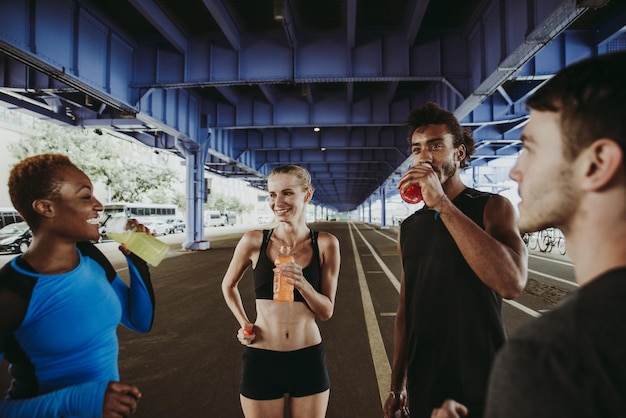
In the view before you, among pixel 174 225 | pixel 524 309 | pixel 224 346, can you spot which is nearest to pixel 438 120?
pixel 224 346

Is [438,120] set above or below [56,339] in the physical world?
above

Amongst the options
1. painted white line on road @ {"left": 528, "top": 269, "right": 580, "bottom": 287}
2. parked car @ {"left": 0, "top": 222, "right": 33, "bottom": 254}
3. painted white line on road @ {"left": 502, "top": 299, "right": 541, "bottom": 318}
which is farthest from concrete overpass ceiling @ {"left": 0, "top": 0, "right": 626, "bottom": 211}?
parked car @ {"left": 0, "top": 222, "right": 33, "bottom": 254}

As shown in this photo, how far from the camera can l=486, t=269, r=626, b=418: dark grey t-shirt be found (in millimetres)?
640

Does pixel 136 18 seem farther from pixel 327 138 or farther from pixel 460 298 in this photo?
pixel 327 138

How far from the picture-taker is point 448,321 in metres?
1.86

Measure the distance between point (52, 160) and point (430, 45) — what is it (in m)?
10.1

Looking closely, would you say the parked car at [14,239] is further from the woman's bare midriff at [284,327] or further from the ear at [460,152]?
the ear at [460,152]

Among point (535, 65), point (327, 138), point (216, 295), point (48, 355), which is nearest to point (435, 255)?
point (48, 355)

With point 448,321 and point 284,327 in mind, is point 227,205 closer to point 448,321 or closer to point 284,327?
point 284,327

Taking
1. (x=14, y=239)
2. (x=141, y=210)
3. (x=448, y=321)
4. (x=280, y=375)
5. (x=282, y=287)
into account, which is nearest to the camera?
(x=448, y=321)

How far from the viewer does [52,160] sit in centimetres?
177

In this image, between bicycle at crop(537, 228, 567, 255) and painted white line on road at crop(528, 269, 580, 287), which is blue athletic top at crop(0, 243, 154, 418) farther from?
bicycle at crop(537, 228, 567, 255)

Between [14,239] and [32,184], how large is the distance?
20.2m

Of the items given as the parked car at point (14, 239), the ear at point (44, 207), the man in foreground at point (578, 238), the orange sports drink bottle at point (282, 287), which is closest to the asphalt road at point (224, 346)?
the orange sports drink bottle at point (282, 287)
